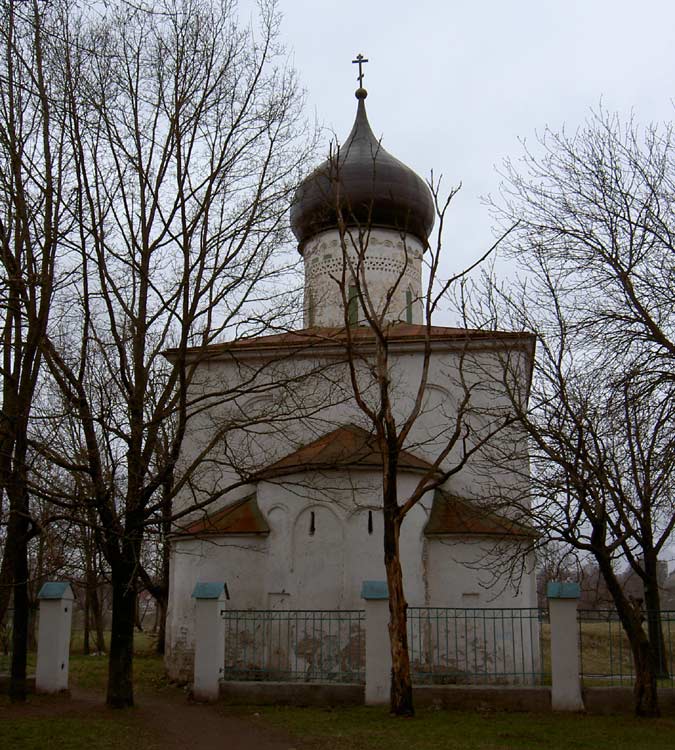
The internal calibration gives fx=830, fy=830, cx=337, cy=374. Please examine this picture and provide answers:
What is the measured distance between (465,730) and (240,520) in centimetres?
638

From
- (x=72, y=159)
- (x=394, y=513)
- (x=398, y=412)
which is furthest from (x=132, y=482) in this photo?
(x=398, y=412)

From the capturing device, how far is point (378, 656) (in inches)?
402

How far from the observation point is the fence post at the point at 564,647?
9961 millimetres

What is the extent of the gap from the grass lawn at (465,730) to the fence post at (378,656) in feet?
0.93

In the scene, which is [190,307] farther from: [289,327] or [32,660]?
[32,660]

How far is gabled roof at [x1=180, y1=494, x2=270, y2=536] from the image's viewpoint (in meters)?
14.0

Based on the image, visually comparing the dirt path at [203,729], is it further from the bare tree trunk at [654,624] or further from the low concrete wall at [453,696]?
the bare tree trunk at [654,624]

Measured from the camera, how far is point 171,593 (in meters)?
14.6

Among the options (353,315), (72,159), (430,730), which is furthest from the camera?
(353,315)

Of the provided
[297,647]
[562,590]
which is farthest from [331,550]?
[562,590]

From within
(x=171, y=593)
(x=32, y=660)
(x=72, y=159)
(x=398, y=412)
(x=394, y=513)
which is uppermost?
(x=72, y=159)

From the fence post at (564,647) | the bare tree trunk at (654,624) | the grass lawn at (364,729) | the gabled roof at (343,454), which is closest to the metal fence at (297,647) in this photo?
the grass lawn at (364,729)

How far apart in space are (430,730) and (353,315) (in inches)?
425

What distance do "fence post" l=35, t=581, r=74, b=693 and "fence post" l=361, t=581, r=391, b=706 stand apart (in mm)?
4126
